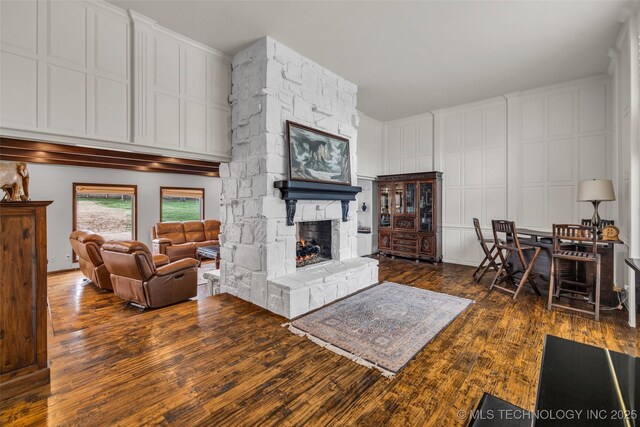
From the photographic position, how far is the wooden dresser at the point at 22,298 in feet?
6.06

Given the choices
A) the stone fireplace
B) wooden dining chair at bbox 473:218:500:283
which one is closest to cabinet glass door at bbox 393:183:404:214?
wooden dining chair at bbox 473:218:500:283

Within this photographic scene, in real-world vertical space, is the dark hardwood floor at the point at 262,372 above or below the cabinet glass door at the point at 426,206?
below

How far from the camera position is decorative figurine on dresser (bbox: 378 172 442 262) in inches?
233

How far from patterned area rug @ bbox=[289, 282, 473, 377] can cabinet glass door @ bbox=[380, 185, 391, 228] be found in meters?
2.82

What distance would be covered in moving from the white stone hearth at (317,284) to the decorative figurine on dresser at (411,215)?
7.02 ft

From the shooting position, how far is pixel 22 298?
75.7 inches

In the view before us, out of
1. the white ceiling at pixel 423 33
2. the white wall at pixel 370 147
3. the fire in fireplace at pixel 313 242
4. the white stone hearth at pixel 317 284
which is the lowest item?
the white stone hearth at pixel 317 284

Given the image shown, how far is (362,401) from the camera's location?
5.94 ft

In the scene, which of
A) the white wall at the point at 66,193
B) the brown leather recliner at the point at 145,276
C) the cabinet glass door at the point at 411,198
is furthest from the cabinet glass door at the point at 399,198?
the white wall at the point at 66,193

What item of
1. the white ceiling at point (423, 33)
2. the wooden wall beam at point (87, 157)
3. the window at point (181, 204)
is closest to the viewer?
the white ceiling at point (423, 33)

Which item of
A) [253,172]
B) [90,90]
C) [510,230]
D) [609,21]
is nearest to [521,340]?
[510,230]

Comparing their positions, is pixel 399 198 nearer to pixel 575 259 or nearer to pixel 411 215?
pixel 411 215

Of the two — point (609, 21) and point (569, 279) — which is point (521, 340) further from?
point (609, 21)

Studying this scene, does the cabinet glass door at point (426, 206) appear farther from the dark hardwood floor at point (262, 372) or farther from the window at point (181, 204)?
the window at point (181, 204)
